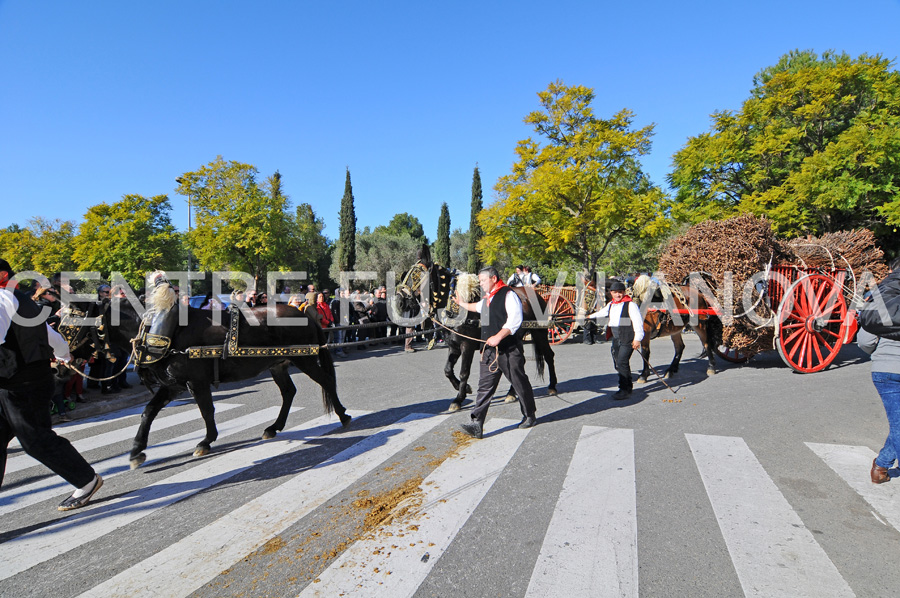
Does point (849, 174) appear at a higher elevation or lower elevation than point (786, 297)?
higher

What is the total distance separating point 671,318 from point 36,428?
344 inches

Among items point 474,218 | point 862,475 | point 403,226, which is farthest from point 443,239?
point 862,475

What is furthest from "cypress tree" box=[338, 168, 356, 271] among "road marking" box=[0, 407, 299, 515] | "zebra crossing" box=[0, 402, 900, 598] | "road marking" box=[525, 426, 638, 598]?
"road marking" box=[525, 426, 638, 598]

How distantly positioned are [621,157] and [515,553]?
21.8 meters

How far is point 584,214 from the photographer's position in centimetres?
2169

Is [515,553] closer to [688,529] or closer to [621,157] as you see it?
[688,529]

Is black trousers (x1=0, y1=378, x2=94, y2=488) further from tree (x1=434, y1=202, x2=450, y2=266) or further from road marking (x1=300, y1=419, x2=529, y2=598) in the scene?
tree (x1=434, y1=202, x2=450, y2=266)

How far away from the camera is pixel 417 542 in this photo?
3.14 metres

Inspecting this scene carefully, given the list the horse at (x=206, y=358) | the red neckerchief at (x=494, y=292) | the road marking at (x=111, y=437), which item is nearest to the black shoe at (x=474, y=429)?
the red neckerchief at (x=494, y=292)

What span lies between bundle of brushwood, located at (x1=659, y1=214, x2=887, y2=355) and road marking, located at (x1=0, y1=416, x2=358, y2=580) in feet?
24.2

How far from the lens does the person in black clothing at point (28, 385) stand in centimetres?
350

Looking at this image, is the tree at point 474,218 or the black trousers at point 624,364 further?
the tree at point 474,218

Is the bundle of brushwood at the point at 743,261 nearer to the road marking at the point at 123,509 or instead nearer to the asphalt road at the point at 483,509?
the asphalt road at the point at 483,509

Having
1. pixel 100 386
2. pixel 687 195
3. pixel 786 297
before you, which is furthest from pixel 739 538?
pixel 687 195
